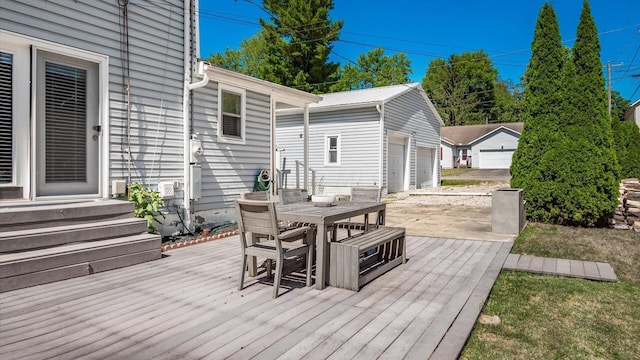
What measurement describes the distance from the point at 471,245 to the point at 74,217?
5.28 m

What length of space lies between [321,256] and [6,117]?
4.11m

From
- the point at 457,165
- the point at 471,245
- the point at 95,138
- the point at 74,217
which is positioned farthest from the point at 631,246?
the point at 457,165

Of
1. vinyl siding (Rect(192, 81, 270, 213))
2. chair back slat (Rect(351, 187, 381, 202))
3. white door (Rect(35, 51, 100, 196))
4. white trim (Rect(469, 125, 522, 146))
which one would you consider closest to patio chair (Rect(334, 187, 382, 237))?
chair back slat (Rect(351, 187, 381, 202))

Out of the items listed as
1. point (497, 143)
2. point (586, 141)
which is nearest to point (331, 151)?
point (586, 141)

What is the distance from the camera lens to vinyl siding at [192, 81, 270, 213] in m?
7.06

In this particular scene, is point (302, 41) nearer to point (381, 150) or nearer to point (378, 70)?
point (381, 150)

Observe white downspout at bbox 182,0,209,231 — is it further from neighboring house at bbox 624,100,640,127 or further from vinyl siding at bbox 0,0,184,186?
neighboring house at bbox 624,100,640,127

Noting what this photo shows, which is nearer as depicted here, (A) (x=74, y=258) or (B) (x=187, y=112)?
(A) (x=74, y=258)

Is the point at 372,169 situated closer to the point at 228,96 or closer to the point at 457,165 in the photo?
the point at 228,96

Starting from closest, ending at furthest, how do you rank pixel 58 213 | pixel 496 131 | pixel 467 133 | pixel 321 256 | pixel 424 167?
pixel 321 256, pixel 58 213, pixel 424 167, pixel 496 131, pixel 467 133

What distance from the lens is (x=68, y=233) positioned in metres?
4.25

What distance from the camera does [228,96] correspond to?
7652 mm

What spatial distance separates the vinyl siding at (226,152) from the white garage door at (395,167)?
24.2 feet

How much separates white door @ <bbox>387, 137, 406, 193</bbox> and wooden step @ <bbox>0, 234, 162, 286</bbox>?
36.2 feet
